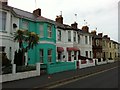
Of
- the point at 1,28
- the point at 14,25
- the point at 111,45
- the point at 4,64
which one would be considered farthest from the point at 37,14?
the point at 111,45

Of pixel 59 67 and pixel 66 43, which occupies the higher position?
pixel 66 43

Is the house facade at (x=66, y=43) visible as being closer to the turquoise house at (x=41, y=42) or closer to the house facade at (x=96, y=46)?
the turquoise house at (x=41, y=42)

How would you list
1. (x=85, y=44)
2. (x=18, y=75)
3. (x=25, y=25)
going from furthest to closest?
(x=85, y=44) → (x=25, y=25) → (x=18, y=75)

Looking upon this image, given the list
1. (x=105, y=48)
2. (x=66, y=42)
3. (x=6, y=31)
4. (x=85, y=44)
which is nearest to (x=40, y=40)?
(x=6, y=31)

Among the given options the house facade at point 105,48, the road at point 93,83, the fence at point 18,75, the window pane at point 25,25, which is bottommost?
the road at point 93,83

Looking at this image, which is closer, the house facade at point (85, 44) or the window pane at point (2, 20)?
the window pane at point (2, 20)

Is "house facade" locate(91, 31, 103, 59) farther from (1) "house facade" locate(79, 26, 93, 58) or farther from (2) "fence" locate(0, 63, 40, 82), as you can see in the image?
(2) "fence" locate(0, 63, 40, 82)

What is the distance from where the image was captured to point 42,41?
31.9 meters

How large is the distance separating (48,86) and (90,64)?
26065 mm

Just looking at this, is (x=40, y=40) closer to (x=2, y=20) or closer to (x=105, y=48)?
(x=2, y=20)

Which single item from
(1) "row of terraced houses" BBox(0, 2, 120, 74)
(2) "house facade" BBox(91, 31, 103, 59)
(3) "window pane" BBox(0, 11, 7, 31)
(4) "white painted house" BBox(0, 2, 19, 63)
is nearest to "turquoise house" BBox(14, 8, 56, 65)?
(1) "row of terraced houses" BBox(0, 2, 120, 74)

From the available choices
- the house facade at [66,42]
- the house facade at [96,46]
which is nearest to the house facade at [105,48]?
the house facade at [96,46]

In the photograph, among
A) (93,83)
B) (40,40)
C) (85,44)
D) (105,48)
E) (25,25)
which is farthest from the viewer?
(105,48)

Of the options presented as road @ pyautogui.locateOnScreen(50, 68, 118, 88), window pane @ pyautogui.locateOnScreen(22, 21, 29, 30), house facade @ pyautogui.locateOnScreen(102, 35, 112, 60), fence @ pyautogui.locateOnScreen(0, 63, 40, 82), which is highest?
window pane @ pyautogui.locateOnScreen(22, 21, 29, 30)
